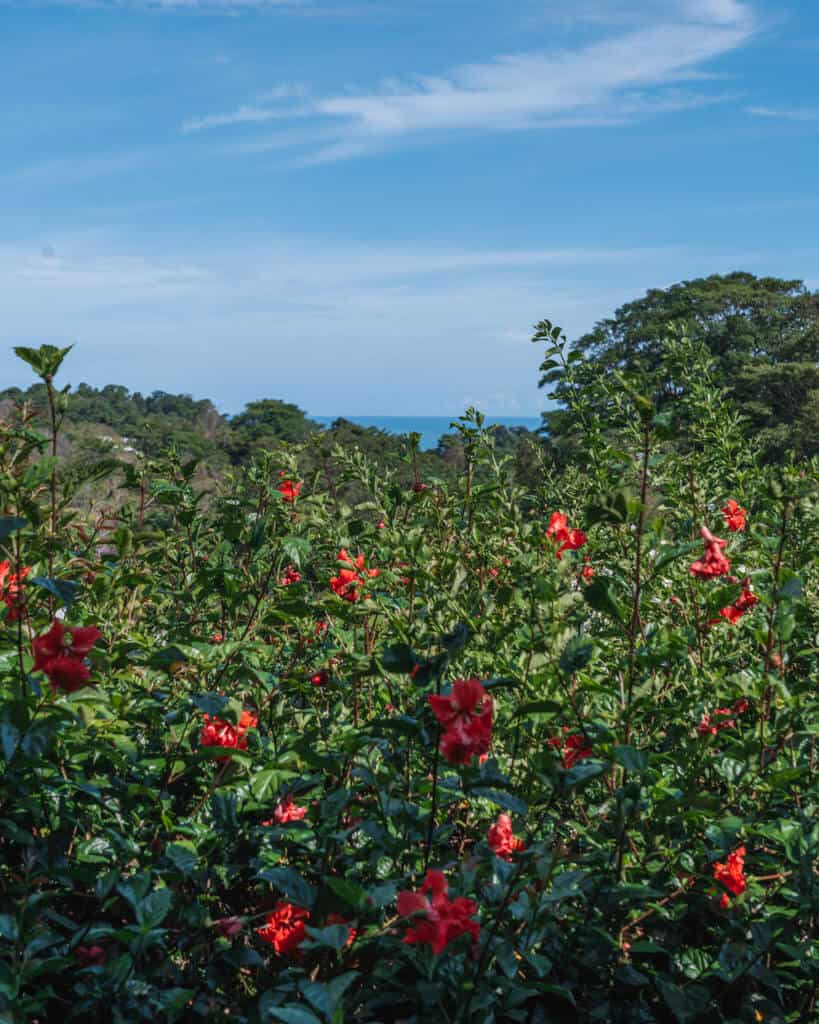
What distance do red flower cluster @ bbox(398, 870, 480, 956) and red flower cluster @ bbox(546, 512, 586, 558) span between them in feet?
3.31

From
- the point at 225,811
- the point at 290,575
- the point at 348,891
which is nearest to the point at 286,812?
the point at 225,811

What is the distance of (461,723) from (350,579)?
1.06 m

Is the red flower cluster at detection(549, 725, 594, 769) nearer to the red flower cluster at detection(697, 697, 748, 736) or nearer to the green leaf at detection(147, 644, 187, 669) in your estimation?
the red flower cluster at detection(697, 697, 748, 736)

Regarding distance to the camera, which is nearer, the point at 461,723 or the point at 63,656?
the point at 461,723

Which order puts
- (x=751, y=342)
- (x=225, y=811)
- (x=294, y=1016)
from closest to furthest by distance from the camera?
(x=294, y=1016), (x=225, y=811), (x=751, y=342)

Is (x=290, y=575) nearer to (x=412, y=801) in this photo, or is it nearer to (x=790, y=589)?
(x=412, y=801)

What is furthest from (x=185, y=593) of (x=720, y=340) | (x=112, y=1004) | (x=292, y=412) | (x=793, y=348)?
(x=292, y=412)

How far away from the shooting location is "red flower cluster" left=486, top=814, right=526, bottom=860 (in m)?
1.63

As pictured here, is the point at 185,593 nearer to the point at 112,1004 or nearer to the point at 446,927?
Result: the point at 112,1004

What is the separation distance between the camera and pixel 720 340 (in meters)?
34.7

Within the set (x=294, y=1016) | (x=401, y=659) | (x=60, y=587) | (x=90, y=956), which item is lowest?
(x=90, y=956)

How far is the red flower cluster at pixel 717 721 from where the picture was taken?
178 cm

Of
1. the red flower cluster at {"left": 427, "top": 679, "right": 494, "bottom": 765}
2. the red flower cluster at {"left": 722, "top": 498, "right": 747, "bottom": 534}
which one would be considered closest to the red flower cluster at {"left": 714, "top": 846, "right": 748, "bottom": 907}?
the red flower cluster at {"left": 427, "top": 679, "right": 494, "bottom": 765}

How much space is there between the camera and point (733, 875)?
61.9 inches
